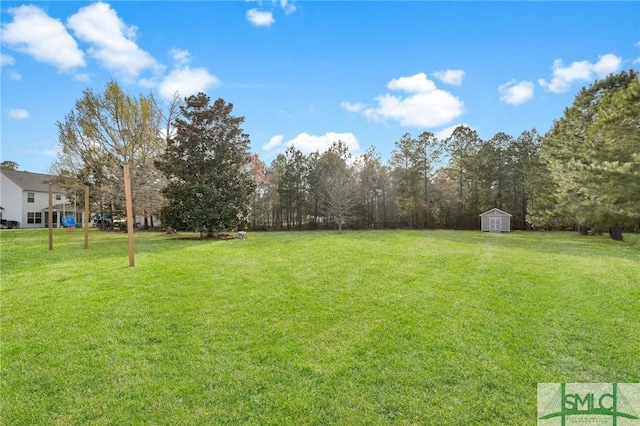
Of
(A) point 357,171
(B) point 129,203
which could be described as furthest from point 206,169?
(A) point 357,171

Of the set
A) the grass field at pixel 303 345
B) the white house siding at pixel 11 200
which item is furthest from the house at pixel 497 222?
the white house siding at pixel 11 200

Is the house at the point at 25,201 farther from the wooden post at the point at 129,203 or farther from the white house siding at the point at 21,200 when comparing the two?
the wooden post at the point at 129,203

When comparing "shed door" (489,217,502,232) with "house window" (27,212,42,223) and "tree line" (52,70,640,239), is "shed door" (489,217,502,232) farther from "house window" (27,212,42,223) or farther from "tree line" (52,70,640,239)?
"house window" (27,212,42,223)

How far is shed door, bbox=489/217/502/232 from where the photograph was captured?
2664 centimetres

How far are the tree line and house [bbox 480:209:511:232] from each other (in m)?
2.44

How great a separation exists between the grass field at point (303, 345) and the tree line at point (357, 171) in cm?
936

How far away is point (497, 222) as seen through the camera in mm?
26812

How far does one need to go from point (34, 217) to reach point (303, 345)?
37855 millimetres

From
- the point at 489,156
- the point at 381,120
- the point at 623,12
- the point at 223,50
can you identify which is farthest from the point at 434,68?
the point at 489,156

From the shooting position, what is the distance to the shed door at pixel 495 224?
87.4 ft

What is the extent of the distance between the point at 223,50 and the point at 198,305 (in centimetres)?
744

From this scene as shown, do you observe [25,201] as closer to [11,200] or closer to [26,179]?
[11,200]

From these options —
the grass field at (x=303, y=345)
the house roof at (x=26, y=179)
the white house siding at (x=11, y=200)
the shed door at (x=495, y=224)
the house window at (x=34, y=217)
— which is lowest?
the grass field at (x=303, y=345)

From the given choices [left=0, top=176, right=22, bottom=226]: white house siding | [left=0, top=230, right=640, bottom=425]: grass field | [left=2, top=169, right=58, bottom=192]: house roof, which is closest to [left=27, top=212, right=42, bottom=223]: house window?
[left=0, top=176, right=22, bottom=226]: white house siding
